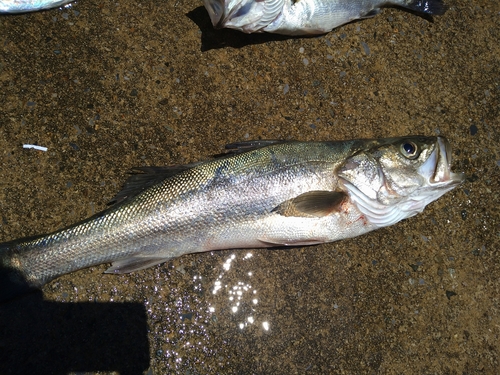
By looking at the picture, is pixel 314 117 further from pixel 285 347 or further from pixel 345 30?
pixel 285 347

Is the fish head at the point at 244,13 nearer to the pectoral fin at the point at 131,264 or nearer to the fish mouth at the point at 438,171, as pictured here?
the fish mouth at the point at 438,171

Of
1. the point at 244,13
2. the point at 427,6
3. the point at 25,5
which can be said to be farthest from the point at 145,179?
the point at 427,6

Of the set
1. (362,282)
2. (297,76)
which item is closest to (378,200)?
(362,282)

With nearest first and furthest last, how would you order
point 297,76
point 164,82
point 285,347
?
point 285,347 → point 164,82 → point 297,76

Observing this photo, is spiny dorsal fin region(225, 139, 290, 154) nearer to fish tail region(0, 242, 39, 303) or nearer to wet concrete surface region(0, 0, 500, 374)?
wet concrete surface region(0, 0, 500, 374)

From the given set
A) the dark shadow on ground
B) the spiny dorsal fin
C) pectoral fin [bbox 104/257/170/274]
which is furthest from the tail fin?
the spiny dorsal fin

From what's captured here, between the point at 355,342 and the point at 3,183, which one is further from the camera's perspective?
the point at 355,342

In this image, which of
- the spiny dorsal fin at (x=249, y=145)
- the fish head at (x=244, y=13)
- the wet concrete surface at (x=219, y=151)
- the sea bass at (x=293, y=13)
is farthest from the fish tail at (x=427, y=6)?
the spiny dorsal fin at (x=249, y=145)
